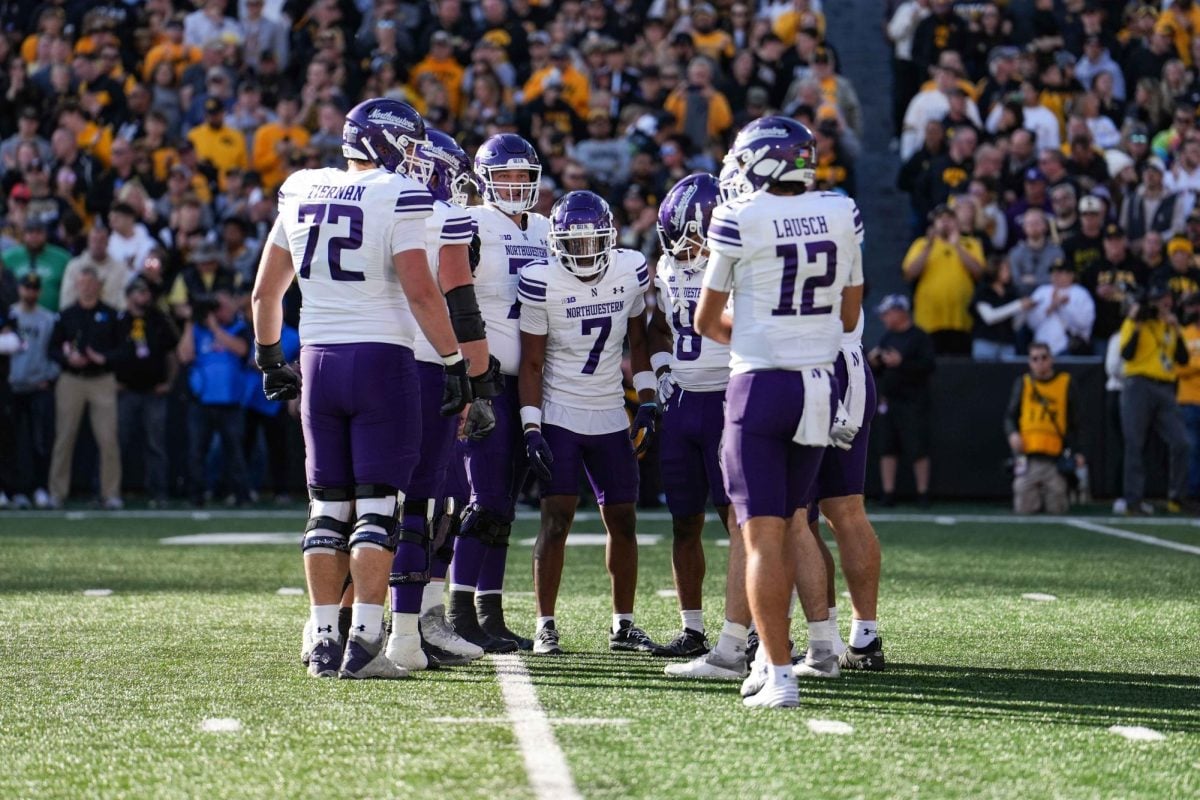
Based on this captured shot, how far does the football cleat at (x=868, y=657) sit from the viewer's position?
6652 mm

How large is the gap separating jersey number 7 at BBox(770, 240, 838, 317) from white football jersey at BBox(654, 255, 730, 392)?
49.6 inches

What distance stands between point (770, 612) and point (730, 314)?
998mm

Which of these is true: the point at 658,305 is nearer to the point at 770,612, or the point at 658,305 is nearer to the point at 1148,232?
the point at 770,612

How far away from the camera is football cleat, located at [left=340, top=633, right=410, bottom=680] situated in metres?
6.24

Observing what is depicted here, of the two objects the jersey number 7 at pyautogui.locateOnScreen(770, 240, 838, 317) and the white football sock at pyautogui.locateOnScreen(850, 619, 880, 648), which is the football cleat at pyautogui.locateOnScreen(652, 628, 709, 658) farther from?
the jersey number 7 at pyautogui.locateOnScreen(770, 240, 838, 317)

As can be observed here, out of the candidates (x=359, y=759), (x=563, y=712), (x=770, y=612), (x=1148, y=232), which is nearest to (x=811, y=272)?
(x=770, y=612)

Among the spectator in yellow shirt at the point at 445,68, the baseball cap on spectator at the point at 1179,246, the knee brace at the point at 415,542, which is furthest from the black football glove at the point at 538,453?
the spectator in yellow shirt at the point at 445,68

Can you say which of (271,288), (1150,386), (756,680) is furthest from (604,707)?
(1150,386)

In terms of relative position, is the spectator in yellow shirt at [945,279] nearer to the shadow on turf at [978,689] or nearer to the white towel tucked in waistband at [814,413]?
the shadow on turf at [978,689]

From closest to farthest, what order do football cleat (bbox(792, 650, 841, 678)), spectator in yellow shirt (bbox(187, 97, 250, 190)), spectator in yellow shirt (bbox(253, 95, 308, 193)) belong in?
1. football cleat (bbox(792, 650, 841, 678))
2. spectator in yellow shirt (bbox(253, 95, 308, 193))
3. spectator in yellow shirt (bbox(187, 97, 250, 190))

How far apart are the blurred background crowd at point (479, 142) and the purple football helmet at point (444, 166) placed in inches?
309

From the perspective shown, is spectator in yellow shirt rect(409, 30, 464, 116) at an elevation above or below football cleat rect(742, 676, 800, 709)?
above

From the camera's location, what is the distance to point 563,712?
5.57 metres

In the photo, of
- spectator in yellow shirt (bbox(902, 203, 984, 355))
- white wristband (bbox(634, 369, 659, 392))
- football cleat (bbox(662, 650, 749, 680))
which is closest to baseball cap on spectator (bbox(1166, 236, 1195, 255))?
spectator in yellow shirt (bbox(902, 203, 984, 355))
